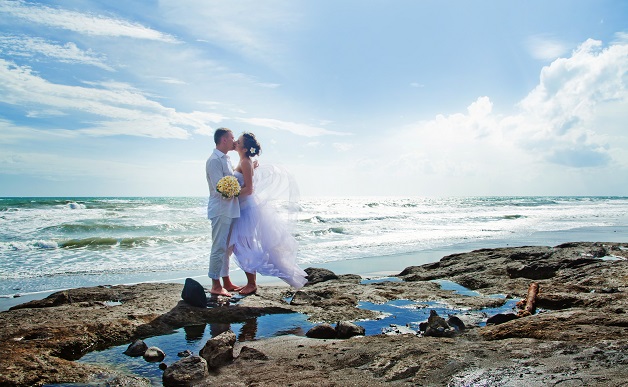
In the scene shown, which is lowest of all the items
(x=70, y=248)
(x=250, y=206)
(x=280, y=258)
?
(x=70, y=248)

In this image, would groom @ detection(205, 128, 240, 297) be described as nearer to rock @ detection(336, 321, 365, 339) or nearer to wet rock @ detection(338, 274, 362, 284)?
rock @ detection(336, 321, 365, 339)

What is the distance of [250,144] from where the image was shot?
21.5 ft

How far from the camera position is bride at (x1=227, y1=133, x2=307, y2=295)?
661cm

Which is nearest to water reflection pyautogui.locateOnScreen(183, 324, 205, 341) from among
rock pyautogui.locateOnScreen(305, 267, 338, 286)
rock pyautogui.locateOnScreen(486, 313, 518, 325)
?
rock pyautogui.locateOnScreen(486, 313, 518, 325)

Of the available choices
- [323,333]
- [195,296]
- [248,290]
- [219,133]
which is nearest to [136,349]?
[195,296]

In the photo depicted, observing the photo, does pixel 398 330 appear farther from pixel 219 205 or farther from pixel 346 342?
pixel 219 205

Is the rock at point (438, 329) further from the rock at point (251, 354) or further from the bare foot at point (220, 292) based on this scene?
the bare foot at point (220, 292)

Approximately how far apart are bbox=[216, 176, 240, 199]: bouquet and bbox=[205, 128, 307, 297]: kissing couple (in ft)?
0.26

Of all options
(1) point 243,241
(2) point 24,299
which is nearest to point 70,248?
(2) point 24,299

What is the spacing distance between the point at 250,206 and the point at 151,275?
4549mm

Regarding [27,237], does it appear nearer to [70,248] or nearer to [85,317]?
[70,248]

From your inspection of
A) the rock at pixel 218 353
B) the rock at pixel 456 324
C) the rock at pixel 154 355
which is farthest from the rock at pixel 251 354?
the rock at pixel 456 324

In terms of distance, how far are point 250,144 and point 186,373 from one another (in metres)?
3.85

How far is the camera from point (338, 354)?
148 inches
